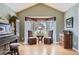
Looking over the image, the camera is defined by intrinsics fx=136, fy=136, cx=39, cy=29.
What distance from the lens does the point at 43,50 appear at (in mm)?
3070

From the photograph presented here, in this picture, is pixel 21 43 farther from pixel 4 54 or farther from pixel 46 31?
pixel 46 31

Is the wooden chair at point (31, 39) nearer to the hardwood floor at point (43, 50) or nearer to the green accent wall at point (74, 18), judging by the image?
the hardwood floor at point (43, 50)

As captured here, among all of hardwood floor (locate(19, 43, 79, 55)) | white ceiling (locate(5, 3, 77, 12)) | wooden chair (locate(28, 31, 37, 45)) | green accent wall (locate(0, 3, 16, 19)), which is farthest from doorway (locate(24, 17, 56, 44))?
green accent wall (locate(0, 3, 16, 19))

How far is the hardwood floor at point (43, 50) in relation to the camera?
117 inches

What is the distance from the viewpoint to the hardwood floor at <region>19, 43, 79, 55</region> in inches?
117

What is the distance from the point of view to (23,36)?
3.12 m

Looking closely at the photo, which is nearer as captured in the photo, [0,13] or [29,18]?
[0,13]

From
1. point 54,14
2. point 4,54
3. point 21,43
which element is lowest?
point 4,54

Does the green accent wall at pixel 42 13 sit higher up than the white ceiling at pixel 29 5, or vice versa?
the white ceiling at pixel 29 5

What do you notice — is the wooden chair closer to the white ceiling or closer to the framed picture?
the white ceiling

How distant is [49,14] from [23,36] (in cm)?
78

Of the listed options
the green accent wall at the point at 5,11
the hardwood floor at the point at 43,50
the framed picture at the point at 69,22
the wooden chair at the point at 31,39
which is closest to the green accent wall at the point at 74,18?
the framed picture at the point at 69,22

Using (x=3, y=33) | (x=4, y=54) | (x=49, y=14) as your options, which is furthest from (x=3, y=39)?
(x=49, y=14)

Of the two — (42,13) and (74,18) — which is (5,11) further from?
(74,18)
